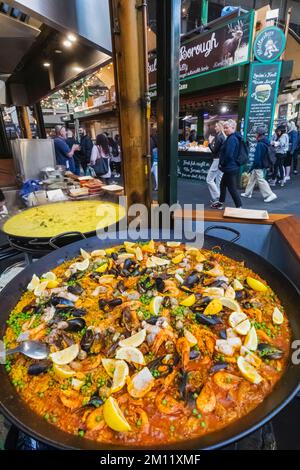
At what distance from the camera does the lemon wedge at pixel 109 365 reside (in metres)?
1.10

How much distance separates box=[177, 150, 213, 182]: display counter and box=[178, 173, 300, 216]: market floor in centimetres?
36

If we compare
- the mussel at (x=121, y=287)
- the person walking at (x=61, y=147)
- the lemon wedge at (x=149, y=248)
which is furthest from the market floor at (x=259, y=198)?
the mussel at (x=121, y=287)

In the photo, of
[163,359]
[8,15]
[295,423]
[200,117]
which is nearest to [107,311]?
[163,359]

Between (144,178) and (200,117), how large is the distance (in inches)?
369

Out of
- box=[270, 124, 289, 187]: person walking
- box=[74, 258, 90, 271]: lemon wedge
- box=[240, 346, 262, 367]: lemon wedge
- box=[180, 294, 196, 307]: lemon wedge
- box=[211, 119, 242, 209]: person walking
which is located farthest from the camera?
box=[270, 124, 289, 187]: person walking

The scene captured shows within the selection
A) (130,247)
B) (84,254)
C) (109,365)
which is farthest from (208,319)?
(84,254)

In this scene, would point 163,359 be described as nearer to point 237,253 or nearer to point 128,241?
point 237,253

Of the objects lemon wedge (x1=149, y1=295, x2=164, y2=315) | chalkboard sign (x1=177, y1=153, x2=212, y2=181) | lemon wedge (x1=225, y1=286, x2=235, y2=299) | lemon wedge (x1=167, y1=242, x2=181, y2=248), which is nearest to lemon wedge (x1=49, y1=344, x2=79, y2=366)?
lemon wedge (x1=149, y1=295, x2=164, y2=315)

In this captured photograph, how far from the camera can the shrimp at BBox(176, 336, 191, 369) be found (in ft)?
3.75

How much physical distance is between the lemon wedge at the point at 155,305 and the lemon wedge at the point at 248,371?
1.60ft

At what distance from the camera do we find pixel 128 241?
2227 millimetres

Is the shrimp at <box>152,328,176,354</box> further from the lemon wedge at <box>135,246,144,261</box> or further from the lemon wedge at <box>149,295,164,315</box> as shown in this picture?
the lemon wedge at <box>135,246,144,261</box>

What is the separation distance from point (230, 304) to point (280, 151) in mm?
9125

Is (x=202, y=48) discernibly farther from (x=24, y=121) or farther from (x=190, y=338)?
(x=190, y=338)
